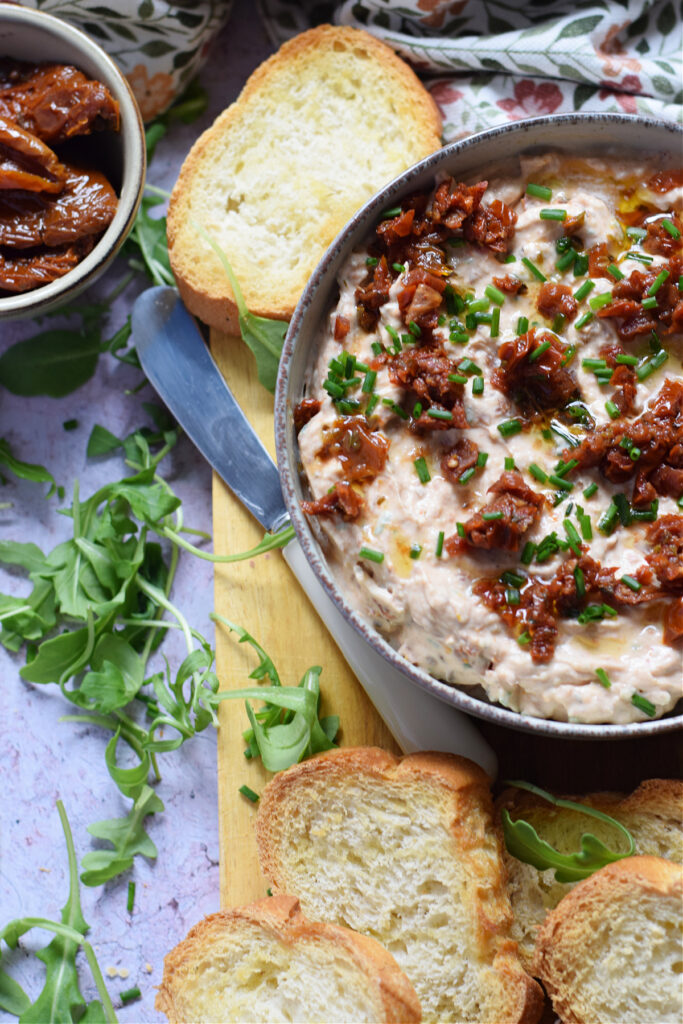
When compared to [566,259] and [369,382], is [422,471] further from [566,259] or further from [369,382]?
[566,259]

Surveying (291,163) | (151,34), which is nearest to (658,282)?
(291,163)

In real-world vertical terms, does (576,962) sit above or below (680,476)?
below

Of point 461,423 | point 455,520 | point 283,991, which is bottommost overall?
point 283,991

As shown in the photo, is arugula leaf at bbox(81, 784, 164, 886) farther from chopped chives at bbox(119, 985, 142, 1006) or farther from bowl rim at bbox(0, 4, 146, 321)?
bowl rim at bbox(0, 4, 146, 321)

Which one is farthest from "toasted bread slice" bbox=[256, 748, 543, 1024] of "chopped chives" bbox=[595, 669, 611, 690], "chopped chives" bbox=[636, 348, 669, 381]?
"chopped chives" bbox=[636, 348, 669, 381]

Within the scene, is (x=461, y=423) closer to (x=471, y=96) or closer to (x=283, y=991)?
(x=471, y=96)

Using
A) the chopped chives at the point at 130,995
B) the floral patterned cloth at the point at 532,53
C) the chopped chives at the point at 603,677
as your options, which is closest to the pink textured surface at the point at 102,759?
the chopped chives at the point at 130,995

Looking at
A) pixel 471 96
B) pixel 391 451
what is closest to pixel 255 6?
pixel 471 96
